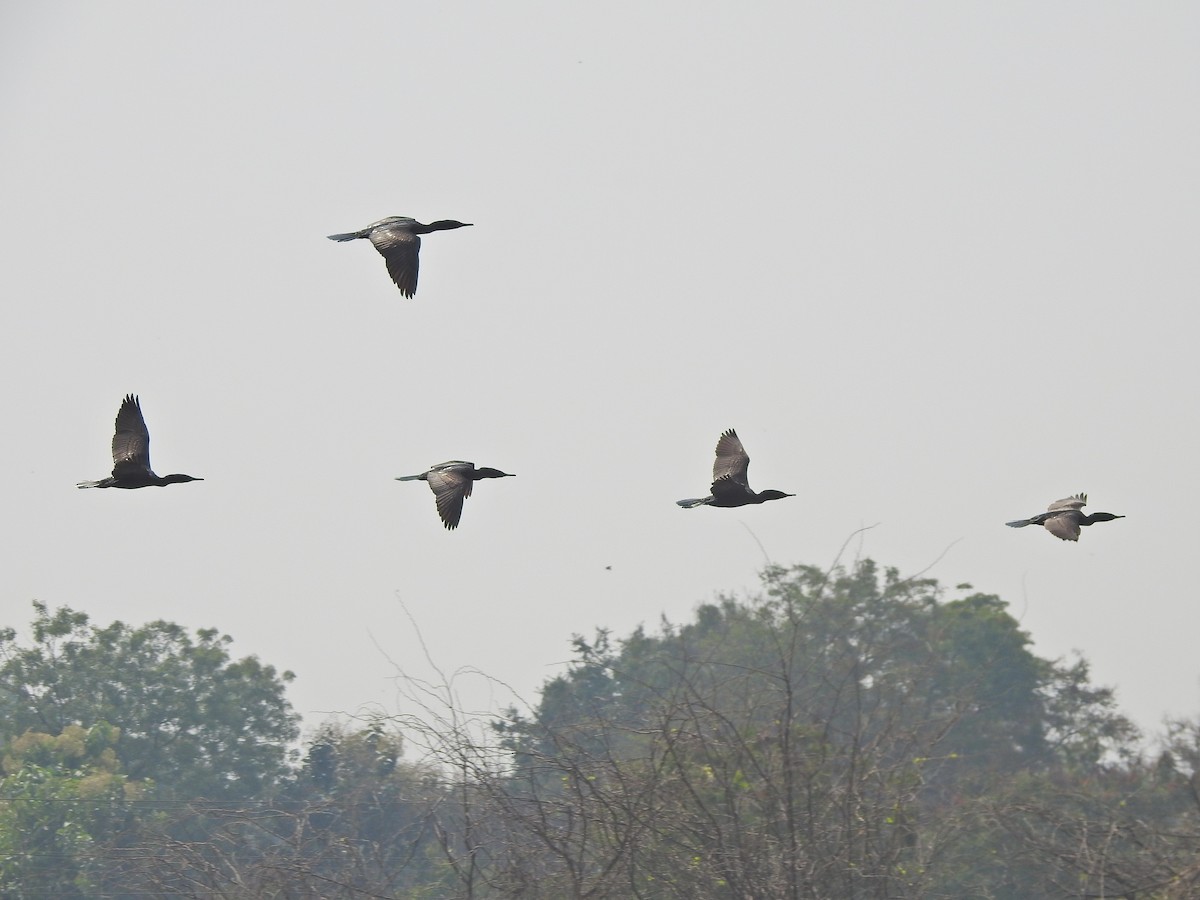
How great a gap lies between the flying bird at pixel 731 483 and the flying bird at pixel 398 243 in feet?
9.80

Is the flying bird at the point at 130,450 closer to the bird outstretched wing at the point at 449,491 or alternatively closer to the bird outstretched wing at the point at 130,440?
the bird outstretched wing at the point at 130,440

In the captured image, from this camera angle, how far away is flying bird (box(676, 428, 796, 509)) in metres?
13.4

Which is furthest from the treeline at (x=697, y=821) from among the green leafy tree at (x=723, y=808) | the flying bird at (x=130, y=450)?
the flying bird at (x=130, y=450)

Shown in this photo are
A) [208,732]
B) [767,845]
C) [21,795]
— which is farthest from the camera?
[208,732]

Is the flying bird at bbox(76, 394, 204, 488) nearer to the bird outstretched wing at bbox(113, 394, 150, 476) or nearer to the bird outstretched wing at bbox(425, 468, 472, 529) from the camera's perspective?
the bird outstretched wing at bbox(113, 394, 150, 476)

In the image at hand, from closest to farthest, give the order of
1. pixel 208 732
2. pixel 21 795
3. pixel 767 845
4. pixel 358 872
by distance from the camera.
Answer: pixel 767 845 < pixel 358 872 < pixel 21 795 < pixel 208 732

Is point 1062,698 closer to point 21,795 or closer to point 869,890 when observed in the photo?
point 21,795

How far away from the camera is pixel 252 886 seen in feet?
44.2

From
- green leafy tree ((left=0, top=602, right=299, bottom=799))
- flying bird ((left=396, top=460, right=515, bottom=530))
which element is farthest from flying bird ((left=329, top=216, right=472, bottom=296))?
green leafy tree ((left=0, top=602, right=299, bottom=799))

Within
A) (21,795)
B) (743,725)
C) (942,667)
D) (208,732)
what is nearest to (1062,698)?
(942,667)

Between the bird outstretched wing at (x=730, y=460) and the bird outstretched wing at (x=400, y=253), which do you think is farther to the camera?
the bird outstretched wing at (x=730, y=460)

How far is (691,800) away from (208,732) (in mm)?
35853

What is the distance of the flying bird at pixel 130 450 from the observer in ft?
38.6

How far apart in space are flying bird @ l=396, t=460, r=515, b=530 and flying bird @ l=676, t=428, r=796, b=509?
194 centimetres
